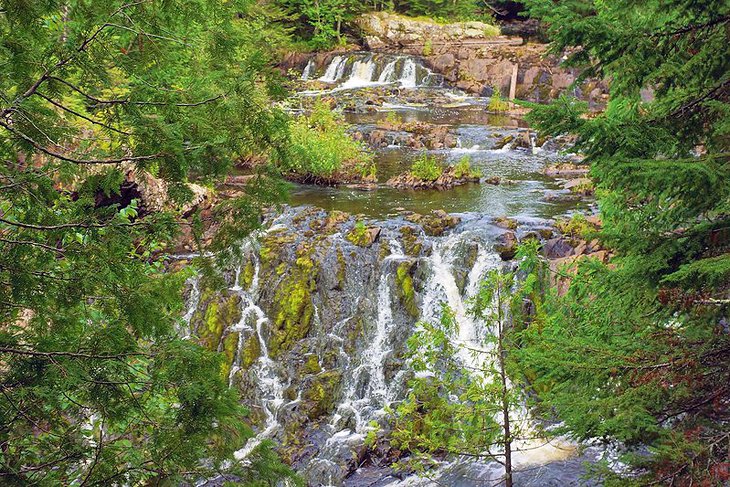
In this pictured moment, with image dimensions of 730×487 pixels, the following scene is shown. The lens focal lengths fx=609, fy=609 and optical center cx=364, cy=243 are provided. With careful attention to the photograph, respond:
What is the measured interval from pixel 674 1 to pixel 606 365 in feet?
8.58

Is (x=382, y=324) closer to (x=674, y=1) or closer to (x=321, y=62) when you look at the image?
(x=674, y=1)

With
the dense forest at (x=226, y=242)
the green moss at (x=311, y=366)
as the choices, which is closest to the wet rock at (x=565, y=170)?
the green moss at (x=311, y=366)

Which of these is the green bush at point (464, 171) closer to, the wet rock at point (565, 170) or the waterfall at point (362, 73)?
the wet rock at point (565, 170)

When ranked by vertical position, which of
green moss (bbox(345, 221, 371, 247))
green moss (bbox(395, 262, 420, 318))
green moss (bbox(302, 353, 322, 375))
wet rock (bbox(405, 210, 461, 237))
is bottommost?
green moss (bbox(302, 353, 322, 375))

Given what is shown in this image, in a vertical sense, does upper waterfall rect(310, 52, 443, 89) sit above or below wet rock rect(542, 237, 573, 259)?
above

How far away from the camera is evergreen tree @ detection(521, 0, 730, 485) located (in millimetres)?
3943

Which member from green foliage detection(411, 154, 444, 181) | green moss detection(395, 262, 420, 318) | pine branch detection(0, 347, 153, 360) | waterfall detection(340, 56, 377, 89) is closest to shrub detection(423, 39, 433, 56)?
waterfall detection(340, 56, 377, 89)

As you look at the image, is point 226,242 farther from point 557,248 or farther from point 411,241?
point 557,248

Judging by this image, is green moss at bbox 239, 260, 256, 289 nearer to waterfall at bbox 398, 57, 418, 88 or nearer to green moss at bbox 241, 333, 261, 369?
green moss at bbox 241, 333, 261, 369

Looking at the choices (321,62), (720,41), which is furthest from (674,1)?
(321,62)

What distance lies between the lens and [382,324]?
1100cm

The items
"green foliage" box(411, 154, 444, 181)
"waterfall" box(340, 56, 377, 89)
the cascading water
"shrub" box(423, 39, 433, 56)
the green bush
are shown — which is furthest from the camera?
"shrub" box(423, 39, 433, 56)

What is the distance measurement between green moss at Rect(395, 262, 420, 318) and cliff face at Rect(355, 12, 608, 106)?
14.8m

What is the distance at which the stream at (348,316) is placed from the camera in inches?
350
